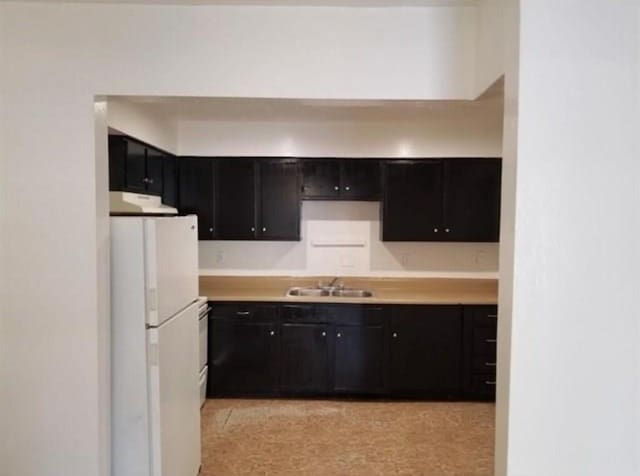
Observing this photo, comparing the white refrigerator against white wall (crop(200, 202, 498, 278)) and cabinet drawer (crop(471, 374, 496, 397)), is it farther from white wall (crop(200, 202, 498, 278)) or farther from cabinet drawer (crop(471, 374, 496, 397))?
cabinet drawer (crop(471, 374, 496, 397))

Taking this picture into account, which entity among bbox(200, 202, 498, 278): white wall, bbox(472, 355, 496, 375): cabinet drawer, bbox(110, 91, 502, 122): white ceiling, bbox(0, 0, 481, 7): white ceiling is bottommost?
bbox(472, 355, 496, 375): cabinet drawer

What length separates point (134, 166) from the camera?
10.2ft

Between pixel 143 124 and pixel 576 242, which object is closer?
pixel 576 242

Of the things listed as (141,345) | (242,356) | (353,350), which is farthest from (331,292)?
(141,345)

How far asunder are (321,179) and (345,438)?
2.18 metres

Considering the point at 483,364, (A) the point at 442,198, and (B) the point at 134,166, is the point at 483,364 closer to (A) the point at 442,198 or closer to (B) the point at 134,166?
(A) the point at 442,198

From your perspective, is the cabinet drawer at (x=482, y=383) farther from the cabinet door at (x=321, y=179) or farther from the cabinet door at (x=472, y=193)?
the cabinet door at (x=321, y=179)

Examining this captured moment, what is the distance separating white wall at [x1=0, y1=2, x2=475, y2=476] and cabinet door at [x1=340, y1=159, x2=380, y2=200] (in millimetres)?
2051

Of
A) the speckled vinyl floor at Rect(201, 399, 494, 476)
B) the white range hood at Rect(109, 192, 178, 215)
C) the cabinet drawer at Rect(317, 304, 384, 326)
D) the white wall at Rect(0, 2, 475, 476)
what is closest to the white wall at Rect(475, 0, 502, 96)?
the white wall at Rect(0, 2, 475, 476)

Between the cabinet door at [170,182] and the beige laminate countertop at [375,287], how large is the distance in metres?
0.82

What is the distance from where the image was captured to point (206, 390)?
388 centimetres

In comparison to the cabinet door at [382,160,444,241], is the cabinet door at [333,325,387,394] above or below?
below

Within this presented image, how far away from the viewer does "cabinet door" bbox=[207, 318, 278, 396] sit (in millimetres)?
3842

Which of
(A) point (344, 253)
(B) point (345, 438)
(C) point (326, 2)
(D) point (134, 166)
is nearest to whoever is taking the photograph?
(C) point (326, 2)
